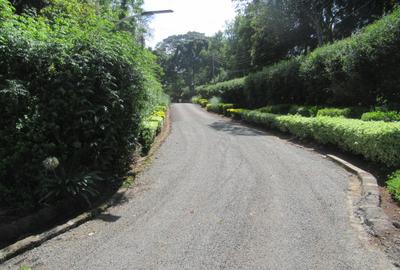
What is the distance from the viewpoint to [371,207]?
461 centimetres

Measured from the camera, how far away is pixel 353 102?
12766 mm

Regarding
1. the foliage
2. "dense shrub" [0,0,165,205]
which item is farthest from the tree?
"dense shrub" [0,0,165,205]

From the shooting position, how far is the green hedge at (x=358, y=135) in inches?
237

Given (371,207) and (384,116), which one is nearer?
(371,207)

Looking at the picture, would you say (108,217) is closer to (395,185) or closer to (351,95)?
(395,185)

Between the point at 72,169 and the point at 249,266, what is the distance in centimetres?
371

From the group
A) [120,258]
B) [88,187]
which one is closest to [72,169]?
[88,187]

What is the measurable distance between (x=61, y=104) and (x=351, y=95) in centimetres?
1077

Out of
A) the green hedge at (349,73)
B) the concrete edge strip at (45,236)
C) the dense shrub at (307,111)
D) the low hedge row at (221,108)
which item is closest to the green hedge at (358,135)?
the dense shrub at (307,111)

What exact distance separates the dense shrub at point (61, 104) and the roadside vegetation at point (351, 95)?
507 cm

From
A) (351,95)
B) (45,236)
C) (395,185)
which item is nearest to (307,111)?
(351,95)

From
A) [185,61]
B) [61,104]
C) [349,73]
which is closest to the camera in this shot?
[61,104]

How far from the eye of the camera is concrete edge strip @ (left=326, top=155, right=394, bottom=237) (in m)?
4.02

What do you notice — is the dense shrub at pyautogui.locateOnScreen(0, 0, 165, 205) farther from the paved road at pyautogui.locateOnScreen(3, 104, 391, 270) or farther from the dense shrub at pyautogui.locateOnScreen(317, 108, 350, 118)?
the dense shrub at pyautogui.locateOnScreen(317, 108, 350, 118)
